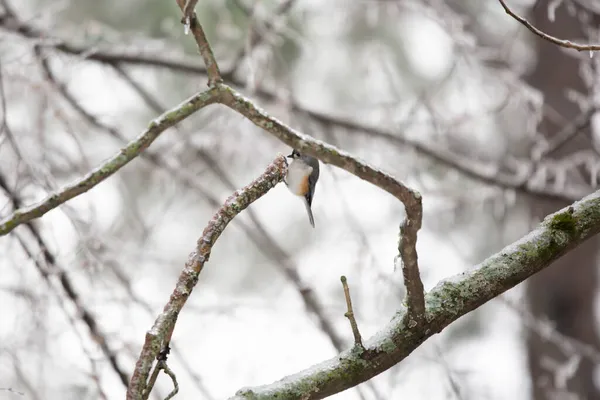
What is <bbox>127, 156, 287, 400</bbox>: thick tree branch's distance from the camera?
791 mm

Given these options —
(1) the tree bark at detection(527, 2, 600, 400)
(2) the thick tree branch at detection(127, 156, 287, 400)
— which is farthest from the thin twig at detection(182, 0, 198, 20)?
(1) the tree bark at detection(527, 2, 600, 400)

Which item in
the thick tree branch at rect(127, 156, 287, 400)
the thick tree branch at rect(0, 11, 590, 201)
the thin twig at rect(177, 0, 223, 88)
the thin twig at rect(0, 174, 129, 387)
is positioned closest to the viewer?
the thick tree branch at rect(127, 156, 287, 400)

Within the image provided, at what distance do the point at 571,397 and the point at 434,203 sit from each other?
3.59 ft

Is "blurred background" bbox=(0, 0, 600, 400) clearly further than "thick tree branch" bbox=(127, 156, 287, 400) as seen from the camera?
Yes

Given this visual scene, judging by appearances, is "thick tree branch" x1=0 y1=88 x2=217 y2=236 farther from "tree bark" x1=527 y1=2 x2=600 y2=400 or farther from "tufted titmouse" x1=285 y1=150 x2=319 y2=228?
"tree bark" x1=527 y1=2 x2=600 y2=400

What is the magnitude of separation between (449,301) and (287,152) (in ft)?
4.54

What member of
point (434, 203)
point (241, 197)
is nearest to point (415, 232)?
point (241, 197)

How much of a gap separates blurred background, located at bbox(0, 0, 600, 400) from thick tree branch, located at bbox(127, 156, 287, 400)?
1.14 feet

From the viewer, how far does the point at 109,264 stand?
2152 mm

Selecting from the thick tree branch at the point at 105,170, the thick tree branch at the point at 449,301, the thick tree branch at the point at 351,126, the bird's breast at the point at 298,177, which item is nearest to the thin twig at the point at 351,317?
the thick tree branch at the point at 449,301

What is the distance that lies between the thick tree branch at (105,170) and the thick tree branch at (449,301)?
308 millimetres

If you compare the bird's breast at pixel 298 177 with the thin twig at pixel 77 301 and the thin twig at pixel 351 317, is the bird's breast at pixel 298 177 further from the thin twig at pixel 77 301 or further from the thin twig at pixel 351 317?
the thin twig at pixel 77 301

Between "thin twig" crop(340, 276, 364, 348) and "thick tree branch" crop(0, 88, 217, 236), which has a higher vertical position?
"thick tree branch" crop(0, 88, 217, 236)

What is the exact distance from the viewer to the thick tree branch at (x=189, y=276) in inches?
31.1
